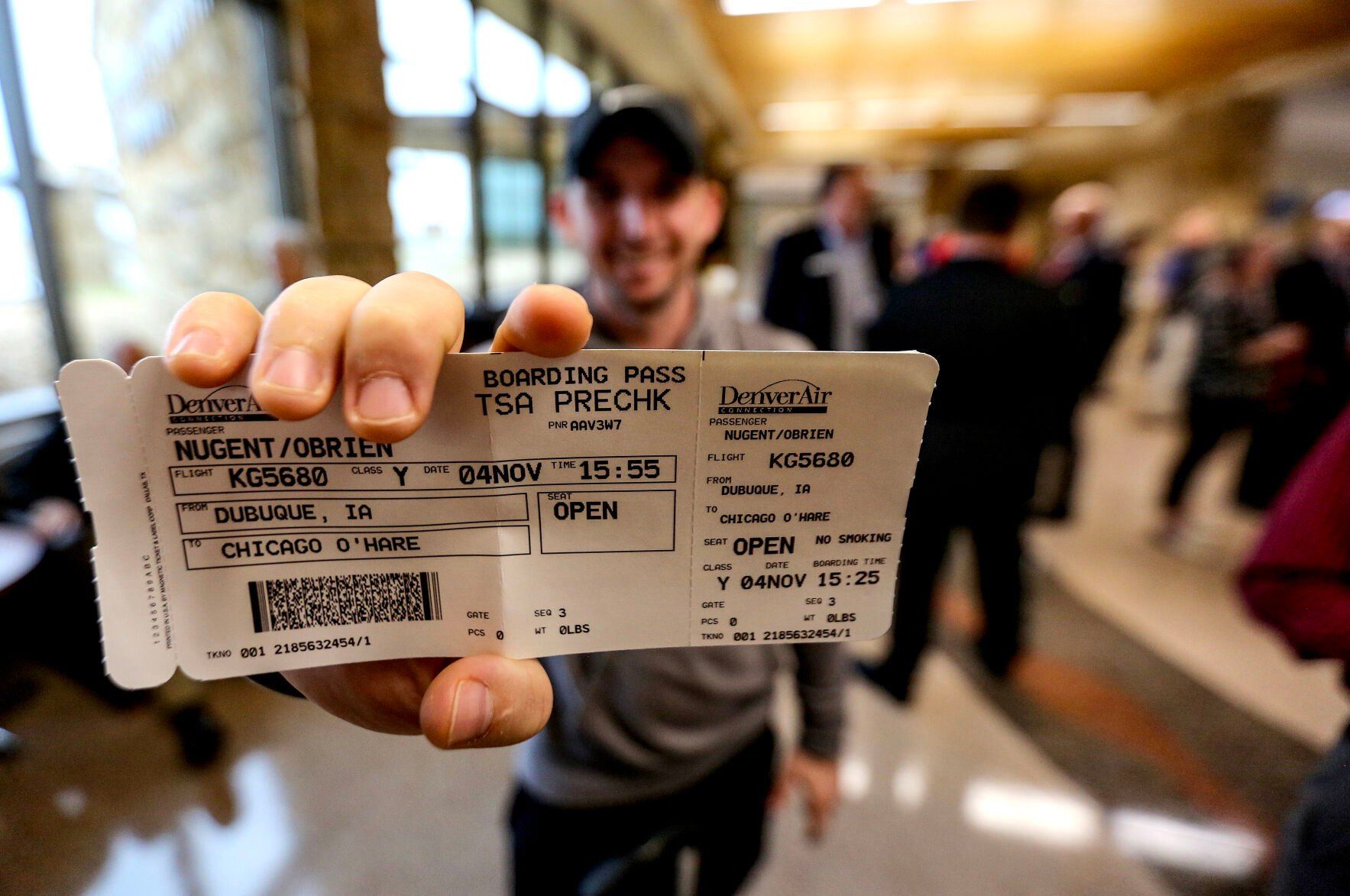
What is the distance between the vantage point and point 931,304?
99cm

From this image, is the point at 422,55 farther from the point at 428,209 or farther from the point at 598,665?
the point at 598,665

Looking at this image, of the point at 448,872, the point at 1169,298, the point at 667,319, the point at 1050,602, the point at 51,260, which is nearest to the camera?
the point at 448,872

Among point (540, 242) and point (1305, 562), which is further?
point (540, 242)

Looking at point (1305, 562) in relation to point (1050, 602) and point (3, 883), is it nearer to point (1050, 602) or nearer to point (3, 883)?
point (3, 883)

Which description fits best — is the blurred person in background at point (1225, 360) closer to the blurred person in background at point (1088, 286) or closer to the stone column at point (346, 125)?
the blurred person in background at point (1088, 286)

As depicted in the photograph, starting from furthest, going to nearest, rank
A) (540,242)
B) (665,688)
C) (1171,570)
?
1. (540,242)
2. (1171,570)
3. (665,688)

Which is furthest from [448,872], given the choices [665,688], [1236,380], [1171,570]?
[1236,380]

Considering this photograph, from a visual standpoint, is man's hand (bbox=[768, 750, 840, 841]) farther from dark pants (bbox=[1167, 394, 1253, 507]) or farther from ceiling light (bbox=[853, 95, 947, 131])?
ceiling light (bbox=[853, 95, 947, 131])

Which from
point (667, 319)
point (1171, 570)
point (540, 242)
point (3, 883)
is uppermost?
point (540, 242)

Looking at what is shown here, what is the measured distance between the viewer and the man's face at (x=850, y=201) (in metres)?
2.42

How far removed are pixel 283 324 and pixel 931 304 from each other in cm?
97

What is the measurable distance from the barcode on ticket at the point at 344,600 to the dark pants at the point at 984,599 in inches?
47.7

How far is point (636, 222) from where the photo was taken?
0.90 meters

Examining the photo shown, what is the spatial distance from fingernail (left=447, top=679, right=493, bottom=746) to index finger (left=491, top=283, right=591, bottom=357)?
21cm
